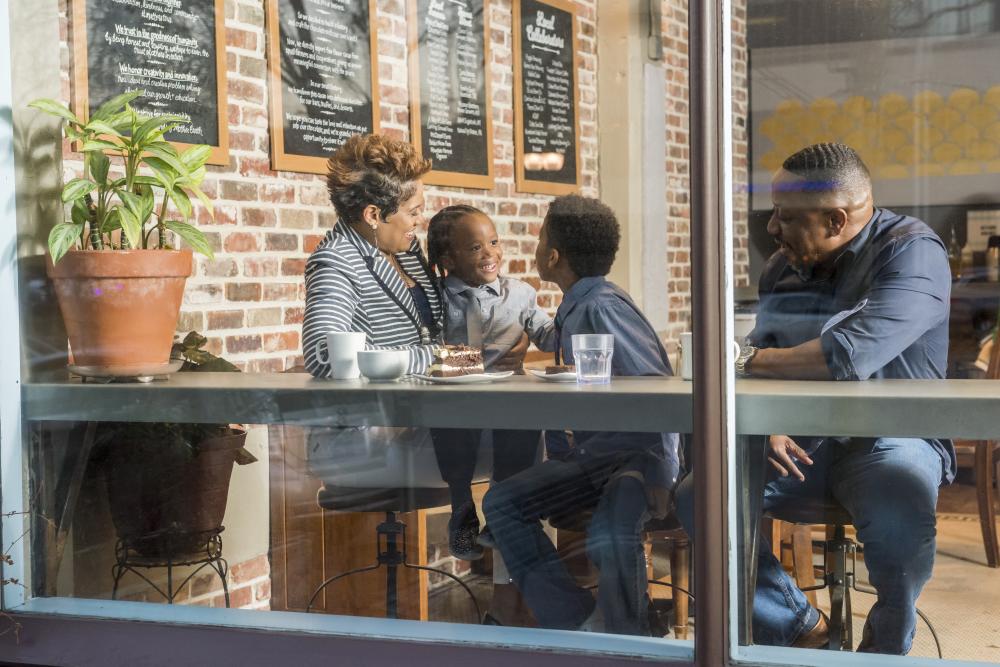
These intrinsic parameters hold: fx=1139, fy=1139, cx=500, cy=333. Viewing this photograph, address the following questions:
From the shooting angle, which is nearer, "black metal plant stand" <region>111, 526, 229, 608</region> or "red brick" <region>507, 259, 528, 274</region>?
"red brick" <region>507, 259, 528, 274</region>

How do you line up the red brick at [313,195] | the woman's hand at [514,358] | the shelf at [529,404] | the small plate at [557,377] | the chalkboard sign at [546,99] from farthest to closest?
the red brick at [313,195] → the chalkboard sign at [546,99] → the woman's hand at [514,358] → the small plate at [557,377] → the shelf at [529,404]

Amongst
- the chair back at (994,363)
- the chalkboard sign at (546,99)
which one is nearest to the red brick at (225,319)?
the chalkboard sign at (546,99)

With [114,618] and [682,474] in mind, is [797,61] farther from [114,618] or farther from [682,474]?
[114,618]

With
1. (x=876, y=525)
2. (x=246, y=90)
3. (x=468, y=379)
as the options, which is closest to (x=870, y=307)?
(x=876, y=525)

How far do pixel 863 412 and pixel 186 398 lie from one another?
134cm

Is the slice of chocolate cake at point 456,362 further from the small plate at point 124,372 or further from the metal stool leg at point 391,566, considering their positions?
the small plate at point 124,372

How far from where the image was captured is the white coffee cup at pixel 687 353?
197cm

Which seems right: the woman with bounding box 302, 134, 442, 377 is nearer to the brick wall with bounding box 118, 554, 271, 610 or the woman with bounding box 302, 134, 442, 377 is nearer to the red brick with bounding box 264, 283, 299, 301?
the red brick with bounding box 264, 283, 299, 301

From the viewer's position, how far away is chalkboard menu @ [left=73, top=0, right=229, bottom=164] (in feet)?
8.32

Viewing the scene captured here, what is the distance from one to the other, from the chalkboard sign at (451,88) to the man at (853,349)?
29.6 inches

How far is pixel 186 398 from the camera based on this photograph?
236 cm

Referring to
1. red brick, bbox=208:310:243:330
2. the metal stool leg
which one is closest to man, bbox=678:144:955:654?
the metal stool leg

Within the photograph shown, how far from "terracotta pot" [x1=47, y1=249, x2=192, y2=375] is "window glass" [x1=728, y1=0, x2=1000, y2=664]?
1.21 m

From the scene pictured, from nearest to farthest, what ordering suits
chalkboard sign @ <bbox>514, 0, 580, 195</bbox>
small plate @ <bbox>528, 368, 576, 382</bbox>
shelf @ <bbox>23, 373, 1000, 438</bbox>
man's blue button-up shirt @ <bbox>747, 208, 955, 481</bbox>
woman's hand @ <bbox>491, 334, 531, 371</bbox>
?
shelf @ <bbox>23, 373, 1000, 438</bbox>, man's blue button-up shirt @ <bbox>747, 208, 955, 481</bbox>, small plate @ <bbox>528, 368, 576, 382</bbox>, woman's hand @ <bbox>491, 334, 531, 371</bbox>, chalkboard sign @ <bbox>514, 0, 580, 195</bbox>
